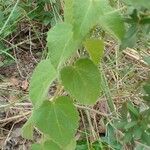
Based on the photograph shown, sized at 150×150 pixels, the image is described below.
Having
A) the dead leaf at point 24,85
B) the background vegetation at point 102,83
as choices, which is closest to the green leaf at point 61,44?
the background vegetation at point 102,83

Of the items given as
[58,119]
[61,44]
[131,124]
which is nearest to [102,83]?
[131,124]

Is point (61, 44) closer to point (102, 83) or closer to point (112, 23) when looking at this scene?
point (112, 23)

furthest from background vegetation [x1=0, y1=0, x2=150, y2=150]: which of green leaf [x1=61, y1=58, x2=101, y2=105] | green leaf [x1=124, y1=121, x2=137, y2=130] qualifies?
green leaf [x1=61, y1=58, x2=101, y2=105]

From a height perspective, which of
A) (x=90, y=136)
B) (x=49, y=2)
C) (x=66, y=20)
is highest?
(x=66, y=20)

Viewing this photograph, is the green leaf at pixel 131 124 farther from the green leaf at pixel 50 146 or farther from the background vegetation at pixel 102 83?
the green leaf at pixel 50 146

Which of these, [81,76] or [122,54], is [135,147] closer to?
[81,76]

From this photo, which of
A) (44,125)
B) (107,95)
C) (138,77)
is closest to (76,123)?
(44,125)

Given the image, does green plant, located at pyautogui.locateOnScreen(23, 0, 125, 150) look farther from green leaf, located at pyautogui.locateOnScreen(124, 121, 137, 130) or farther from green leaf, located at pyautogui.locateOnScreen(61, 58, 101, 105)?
green leaf, located at pyautogui.locateOnScreen(124, 121, 137, 130)
